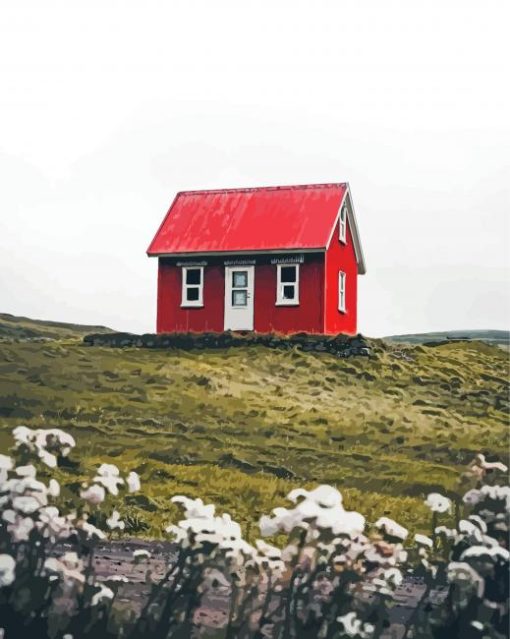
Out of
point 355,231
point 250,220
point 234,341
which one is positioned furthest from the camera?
point 250,220

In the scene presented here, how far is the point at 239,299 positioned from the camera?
16.7 feet

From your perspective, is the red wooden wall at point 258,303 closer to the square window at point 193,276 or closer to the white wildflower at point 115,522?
the square window at point 193,276

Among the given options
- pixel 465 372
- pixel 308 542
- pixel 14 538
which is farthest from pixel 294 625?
pixel 465 372

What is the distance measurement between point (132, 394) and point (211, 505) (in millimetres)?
748

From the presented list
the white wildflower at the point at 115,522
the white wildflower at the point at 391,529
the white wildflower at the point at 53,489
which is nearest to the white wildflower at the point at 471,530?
the white wildflower at the point at 391,529

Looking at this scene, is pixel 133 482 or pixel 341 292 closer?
pixel 133 482

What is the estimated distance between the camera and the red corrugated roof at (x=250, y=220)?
175 inches

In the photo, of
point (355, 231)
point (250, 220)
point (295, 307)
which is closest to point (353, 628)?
point (355, 231)

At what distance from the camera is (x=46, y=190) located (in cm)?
437

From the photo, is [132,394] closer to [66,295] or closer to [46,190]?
[66,295]

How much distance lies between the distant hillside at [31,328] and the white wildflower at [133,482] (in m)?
0.83

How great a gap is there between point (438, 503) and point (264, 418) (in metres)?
0.86

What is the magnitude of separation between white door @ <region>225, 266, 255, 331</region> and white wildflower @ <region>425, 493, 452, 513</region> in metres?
1.59

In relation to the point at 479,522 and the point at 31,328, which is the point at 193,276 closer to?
the point at 31,328
